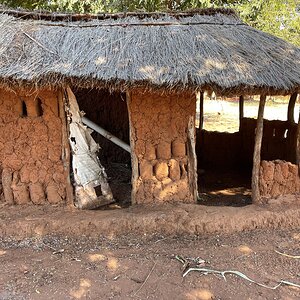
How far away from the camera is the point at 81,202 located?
579 cm

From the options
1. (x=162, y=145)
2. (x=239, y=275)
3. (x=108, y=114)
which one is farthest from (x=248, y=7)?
(x=239, y=275)

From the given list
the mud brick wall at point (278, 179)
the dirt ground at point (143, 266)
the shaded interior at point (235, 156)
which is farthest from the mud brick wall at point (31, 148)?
the mud brick wall at point (278, 179)

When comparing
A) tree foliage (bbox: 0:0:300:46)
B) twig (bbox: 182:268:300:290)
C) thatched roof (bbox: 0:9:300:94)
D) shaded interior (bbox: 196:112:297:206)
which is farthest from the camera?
tree foliage (bbox: 0:0:300:46)

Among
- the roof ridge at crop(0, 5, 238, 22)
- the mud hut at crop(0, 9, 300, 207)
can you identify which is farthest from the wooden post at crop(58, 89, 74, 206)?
the roof ridge at crop(0, 5, 238, 22)

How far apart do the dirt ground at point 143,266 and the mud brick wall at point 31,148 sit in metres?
0.80

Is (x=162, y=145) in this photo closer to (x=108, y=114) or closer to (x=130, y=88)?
(x=130, y=88)

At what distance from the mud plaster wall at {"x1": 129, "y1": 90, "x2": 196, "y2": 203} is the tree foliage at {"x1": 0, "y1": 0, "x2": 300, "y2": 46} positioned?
227 inches

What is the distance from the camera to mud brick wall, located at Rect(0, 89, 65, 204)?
5.41 m

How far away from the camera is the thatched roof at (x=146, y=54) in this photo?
4871 mm

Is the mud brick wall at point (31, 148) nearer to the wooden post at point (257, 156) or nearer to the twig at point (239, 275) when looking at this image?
the twig at point (239, 275)

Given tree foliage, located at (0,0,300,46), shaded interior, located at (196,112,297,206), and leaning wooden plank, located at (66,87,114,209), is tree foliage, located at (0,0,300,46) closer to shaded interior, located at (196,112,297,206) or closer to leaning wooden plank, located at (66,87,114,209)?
shaded interior, located at (196,112,297,206)

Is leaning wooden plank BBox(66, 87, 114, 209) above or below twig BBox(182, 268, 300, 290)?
above

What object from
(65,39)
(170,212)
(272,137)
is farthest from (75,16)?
(272,137)

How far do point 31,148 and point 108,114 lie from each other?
10.7 ft
